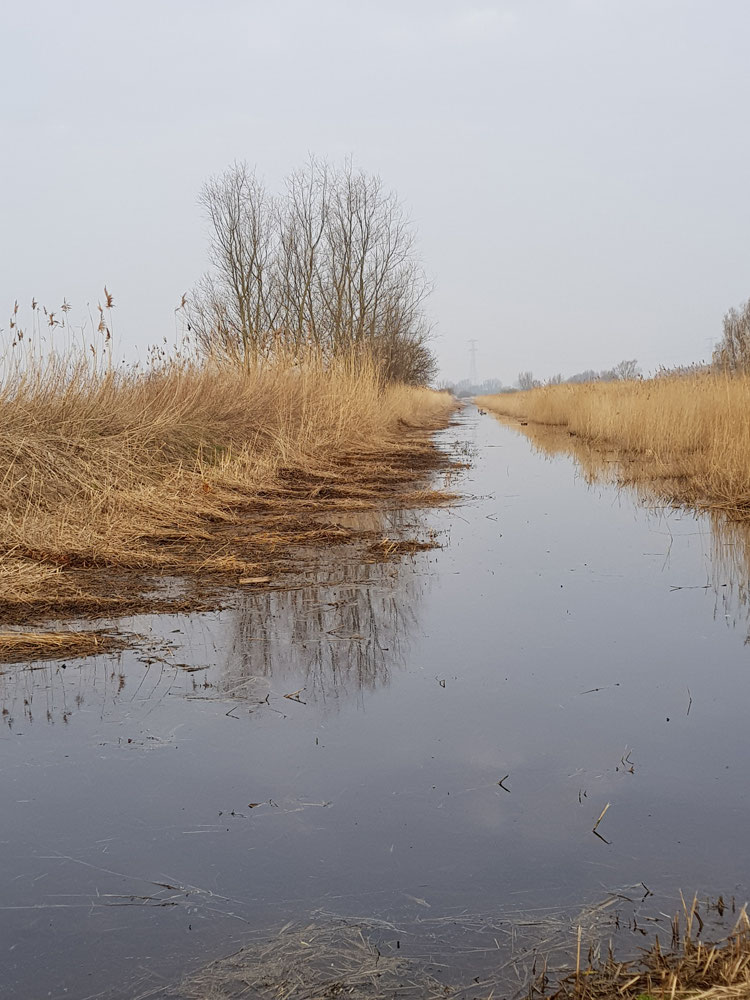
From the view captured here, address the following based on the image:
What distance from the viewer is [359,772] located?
7.31 ft

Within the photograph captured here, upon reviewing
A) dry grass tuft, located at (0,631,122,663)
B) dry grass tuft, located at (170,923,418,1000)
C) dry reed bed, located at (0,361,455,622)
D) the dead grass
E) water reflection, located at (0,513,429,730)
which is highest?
dry reed bed, located at (0,361,455,622)

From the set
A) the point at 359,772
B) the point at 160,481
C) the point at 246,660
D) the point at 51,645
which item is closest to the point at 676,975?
the point at 359,772

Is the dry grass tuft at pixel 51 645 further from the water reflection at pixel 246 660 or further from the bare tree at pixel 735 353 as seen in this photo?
the bare tree at pixel 735 353

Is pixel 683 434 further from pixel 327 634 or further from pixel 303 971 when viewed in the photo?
pixel 303 971

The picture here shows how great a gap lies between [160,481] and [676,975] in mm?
6322

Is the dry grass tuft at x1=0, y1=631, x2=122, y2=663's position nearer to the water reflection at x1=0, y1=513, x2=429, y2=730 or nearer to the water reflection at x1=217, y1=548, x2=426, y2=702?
the water reflection at x1=0, y1=513, x2=429, y2=730

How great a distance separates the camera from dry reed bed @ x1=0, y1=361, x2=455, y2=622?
183 inches

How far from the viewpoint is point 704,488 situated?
25.2 ft

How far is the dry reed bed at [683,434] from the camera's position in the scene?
7.45 m

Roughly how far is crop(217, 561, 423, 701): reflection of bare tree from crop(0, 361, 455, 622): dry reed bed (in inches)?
18.5

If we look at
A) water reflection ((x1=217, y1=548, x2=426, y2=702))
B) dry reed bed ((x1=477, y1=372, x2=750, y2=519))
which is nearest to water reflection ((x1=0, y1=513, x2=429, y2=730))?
water reflection ((x1=217, y1=548, x2=426, y2=702))

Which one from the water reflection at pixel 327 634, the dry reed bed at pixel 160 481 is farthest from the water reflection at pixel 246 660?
the dry reed bed at pixel 160 481

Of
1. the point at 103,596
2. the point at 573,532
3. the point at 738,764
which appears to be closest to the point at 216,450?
the point at 573,532

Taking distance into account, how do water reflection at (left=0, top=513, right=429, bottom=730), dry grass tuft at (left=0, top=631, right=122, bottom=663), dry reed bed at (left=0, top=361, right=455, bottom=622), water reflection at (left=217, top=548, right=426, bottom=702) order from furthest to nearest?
dry reed bed at (left=0, top=361, right=455, bottom=622) → dry grass tuft at (left=0, top=631, right=122, bottom=663) → water reflection at (left=217, top=548, right=426, bottom=702) → water reflection at (left=0, top=513, right=429, bottom=730)
